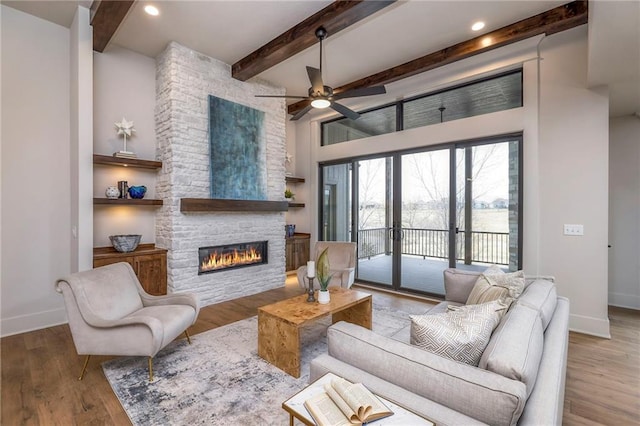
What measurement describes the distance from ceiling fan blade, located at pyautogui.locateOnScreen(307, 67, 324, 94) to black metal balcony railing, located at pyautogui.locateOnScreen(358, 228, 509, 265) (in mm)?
2830

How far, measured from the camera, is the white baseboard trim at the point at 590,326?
10.6ft

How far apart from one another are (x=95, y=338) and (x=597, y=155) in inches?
207

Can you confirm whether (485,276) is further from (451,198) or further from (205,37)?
(205,37)

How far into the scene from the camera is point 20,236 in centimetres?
334

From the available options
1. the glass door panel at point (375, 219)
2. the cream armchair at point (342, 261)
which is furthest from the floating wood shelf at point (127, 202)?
the glass door panel at point (375, 219)

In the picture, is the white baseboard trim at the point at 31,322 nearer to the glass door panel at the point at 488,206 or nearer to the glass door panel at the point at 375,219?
the glass door panel at the point at 375,219

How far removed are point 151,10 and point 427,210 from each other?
4.47 metres

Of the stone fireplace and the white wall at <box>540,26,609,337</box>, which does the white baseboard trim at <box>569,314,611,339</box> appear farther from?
the stone fireplace

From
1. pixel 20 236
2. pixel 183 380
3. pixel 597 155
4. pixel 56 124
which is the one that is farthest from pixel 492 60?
pixel 20 236

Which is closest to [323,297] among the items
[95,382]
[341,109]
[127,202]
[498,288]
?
[498,288]

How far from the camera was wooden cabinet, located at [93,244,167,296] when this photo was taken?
3.64m

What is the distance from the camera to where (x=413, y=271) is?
196 inches

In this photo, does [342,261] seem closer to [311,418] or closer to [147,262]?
[147,262]

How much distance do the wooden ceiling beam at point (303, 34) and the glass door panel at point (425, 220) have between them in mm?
2361
